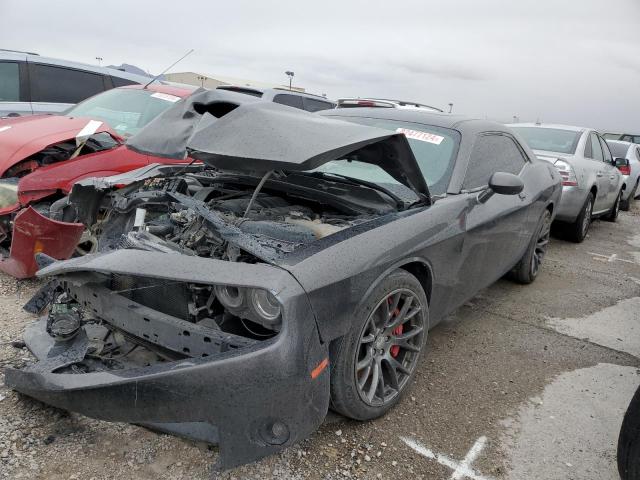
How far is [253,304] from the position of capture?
6.34 feet

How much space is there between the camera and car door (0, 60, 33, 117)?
6.46m

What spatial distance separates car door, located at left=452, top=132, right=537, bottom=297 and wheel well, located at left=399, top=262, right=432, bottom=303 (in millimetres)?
385

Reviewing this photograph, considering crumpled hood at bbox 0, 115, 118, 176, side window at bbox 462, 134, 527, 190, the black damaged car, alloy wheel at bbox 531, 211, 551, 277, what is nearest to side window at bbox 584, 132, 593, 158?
alloy wheel at bbox 531, 211, 551, 277

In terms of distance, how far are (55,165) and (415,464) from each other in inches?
132

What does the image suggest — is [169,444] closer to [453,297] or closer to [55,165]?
[453,297]

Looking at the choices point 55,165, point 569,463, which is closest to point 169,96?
point 55,165

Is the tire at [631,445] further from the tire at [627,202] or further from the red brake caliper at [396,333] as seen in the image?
the tire at [627,202]

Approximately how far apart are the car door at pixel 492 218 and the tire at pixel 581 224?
9.19 feet

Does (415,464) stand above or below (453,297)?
below

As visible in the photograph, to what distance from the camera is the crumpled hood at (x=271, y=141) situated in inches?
87.0

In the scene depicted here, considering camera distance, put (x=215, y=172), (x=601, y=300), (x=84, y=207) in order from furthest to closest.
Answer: (x=601, y=300)
(x=215, y=172)
(x=84, y=207)

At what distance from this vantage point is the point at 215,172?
11.3 feet

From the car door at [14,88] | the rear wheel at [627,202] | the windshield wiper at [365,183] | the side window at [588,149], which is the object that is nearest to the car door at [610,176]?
the side window at [588,149]

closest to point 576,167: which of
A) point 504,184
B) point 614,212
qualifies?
point 614,212
